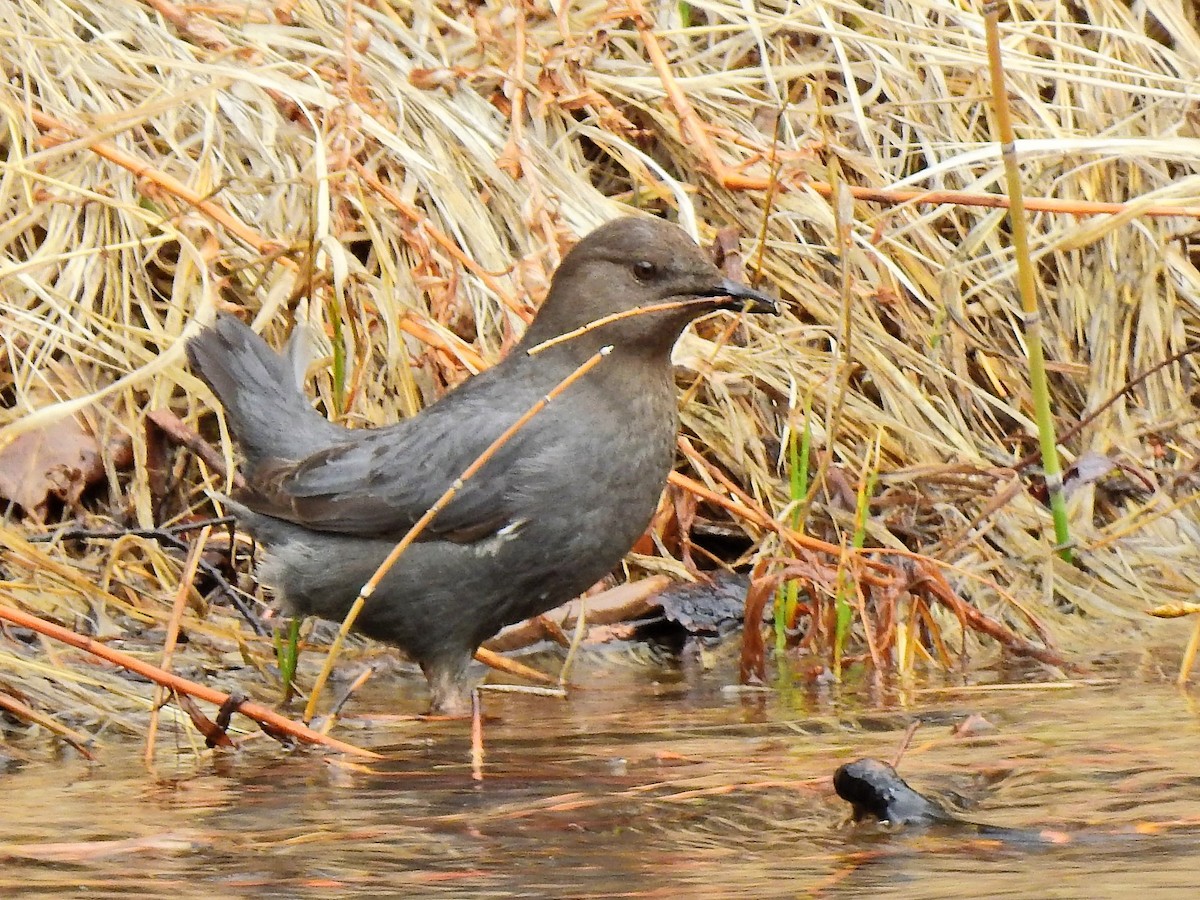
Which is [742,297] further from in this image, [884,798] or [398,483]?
[884,798]

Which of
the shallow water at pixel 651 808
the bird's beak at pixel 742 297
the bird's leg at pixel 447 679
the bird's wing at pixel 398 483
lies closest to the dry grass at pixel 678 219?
the bird's wing at pixel 398 483

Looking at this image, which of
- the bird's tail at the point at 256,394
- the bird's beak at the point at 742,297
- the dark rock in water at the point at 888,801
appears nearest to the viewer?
the dark rock in water at the point at 888,801

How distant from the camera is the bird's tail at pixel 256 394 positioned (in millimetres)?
4434

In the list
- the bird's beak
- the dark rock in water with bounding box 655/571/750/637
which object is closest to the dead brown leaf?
the dark rock in water with bounding box 655/571/750/637

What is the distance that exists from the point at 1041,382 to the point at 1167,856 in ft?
7.00

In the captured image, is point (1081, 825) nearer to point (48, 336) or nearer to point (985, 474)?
point (985, 474)

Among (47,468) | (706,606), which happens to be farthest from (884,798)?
(47,468)

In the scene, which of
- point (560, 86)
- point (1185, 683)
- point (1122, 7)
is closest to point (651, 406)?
point (1185, 683)

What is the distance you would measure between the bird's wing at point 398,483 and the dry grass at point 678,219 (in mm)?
223

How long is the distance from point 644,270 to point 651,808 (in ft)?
5.84

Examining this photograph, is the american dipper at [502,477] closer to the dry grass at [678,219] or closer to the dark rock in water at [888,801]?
the dry grass at [678,219]

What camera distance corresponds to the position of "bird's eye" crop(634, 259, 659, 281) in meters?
4.16

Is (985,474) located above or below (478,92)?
below

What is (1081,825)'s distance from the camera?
2.36 metres
